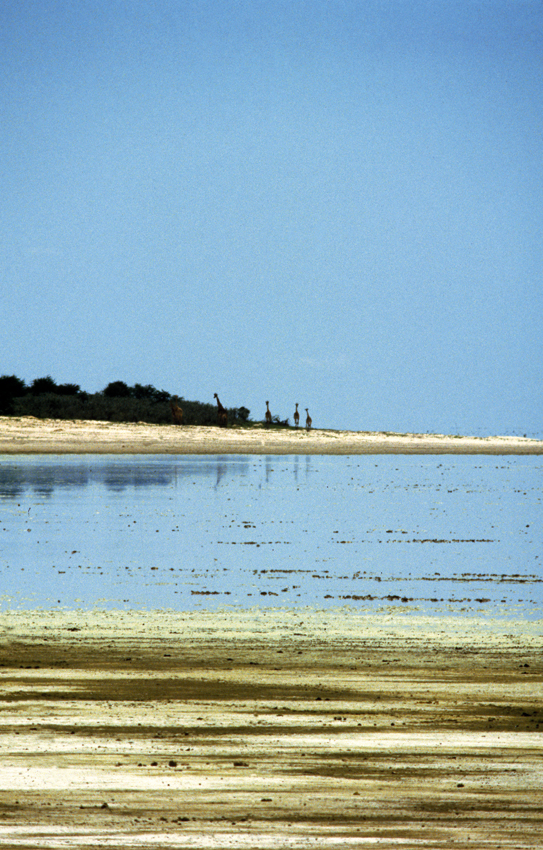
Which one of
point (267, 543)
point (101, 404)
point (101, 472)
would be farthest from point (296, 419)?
point (267, 543)

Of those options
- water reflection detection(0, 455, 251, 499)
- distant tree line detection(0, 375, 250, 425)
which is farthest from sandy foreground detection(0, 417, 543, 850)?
distant tree line detection(0, 375, 250, 425)

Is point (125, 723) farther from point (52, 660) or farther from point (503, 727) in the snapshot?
point (503, 727)

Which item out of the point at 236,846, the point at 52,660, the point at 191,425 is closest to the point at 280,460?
the point at 191,425

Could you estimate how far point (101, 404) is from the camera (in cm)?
5416

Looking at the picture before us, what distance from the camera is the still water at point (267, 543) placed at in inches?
379

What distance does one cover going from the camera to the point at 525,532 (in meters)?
15.4

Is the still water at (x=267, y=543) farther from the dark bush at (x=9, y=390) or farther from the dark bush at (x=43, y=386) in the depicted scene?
the dark bush at (x=43, y=386)

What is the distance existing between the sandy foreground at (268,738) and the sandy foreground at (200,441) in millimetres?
31851

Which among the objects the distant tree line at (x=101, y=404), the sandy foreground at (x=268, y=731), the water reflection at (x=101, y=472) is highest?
the distant tree line at (x=101, y=404)

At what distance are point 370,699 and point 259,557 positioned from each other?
648 centimetres

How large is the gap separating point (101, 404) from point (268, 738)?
165 ft

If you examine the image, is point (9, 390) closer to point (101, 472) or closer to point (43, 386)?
point (43, 386)

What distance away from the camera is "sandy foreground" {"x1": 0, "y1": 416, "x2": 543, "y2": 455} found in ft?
131

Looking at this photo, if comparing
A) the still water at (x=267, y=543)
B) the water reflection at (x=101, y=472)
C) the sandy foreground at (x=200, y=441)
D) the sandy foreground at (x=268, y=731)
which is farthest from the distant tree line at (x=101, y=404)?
the sandy foreground at (x=268, y=731)
